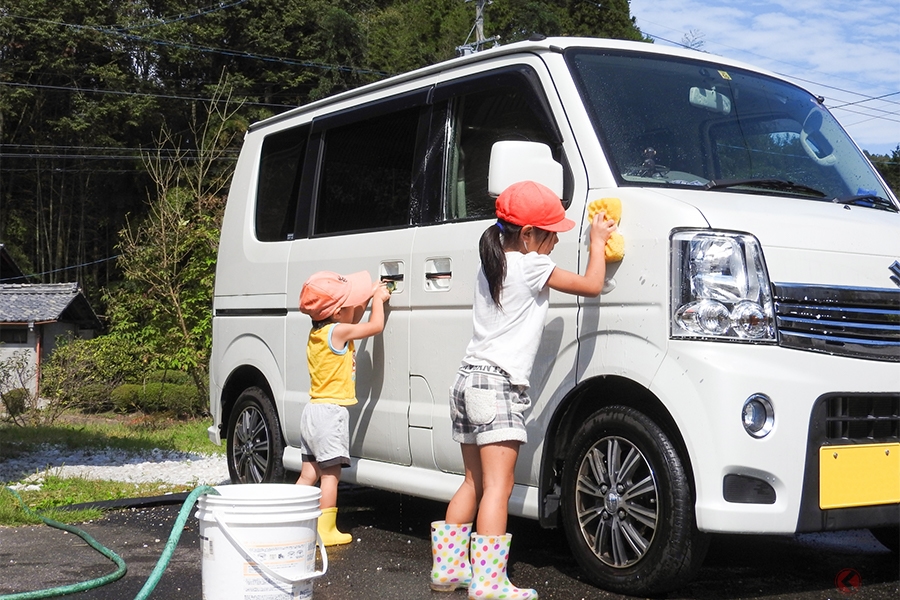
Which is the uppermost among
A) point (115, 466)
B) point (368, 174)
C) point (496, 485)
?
point (368, 174)

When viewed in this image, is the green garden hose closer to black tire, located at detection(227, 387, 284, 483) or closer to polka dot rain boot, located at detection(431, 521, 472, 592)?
polka dot rain boot, located at detection(431, 521, 472, 592)

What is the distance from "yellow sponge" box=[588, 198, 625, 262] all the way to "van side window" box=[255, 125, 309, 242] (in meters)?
2.77

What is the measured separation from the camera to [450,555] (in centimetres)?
461

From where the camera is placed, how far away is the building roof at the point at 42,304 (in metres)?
36.5

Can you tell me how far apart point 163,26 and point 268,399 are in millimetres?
40477

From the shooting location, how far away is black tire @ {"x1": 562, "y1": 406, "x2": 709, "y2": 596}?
4203 millimetres

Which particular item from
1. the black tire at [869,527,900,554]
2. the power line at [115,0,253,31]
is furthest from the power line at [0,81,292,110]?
the black tire at [869,527,900,554]

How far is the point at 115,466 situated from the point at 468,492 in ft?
24.3

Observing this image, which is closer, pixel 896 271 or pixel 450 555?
pixel 896 271

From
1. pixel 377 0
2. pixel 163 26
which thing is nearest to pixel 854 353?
pixel 163 26

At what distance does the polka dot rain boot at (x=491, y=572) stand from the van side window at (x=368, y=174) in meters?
2.02

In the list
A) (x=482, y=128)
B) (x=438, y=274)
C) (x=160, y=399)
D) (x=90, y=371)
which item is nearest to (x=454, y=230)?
(x=438, y=274)

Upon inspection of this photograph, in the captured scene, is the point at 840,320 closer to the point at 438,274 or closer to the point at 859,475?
the point at 859,475

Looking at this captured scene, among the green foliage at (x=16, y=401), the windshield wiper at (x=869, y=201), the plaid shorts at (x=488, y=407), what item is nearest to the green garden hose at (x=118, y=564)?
the plaid shorts at (x=488, y=407)
